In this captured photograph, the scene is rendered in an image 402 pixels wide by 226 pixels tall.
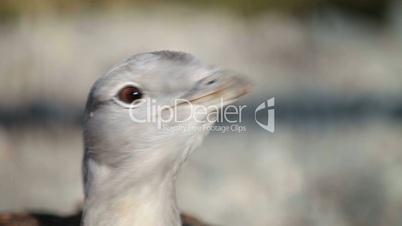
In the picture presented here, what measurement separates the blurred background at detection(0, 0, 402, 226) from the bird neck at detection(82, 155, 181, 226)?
0.93 m

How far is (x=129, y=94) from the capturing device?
3.44 feet

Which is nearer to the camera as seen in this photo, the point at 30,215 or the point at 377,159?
the point at 30,215

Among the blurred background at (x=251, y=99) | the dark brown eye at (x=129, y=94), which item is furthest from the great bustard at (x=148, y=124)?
the blurred background at (x=251, y=99)

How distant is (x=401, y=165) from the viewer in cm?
210

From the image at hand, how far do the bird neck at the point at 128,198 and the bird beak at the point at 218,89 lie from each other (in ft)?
0.43

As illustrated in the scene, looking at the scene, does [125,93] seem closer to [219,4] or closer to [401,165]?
[219,4]

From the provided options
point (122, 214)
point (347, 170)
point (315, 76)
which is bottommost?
point (347, 170)

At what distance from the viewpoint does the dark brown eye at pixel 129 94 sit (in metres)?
1.05

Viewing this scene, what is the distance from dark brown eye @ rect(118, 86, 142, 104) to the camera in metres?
1.05

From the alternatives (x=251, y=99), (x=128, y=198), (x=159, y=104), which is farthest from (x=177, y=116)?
(x=251, y=99)

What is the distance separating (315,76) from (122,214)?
1.11 meters

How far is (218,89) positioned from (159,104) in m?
0.09

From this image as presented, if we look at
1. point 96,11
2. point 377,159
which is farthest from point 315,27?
point 96,11

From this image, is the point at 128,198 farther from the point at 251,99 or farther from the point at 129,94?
the point at 251,99
